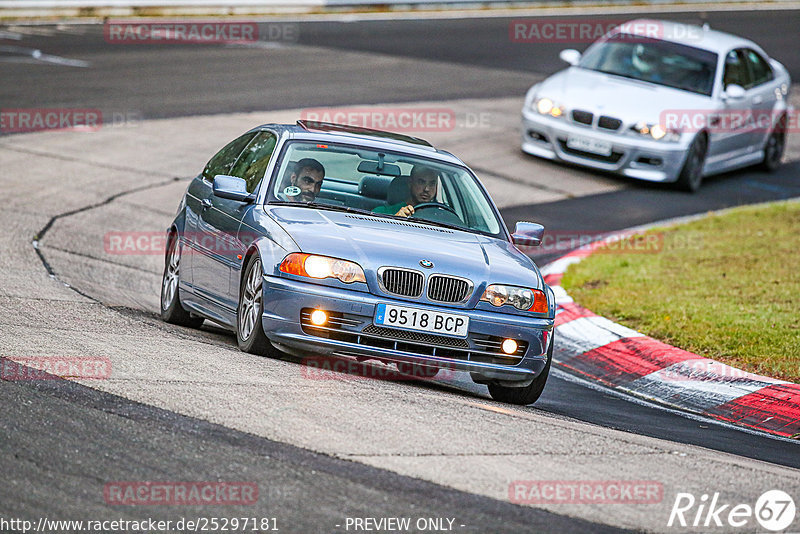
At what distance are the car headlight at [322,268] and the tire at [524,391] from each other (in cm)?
126

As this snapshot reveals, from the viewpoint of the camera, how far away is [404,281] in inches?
291

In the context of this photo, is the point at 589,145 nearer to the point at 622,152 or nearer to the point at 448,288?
the point at 622,152

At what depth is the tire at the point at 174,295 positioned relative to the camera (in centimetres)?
922

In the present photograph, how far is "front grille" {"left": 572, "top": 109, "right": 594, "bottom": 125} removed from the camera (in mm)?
16797

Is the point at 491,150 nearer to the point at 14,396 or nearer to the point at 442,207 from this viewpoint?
the point at 442,207

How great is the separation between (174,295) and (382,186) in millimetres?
1775

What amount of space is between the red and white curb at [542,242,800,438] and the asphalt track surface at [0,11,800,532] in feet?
1.09

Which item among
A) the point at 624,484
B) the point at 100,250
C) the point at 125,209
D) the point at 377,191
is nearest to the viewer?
the point at 624,484

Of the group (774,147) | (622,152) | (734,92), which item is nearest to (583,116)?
(622,152)

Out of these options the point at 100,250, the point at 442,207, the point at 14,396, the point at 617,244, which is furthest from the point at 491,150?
the point at 14,396

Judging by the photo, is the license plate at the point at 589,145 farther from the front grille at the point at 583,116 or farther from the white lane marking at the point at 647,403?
the white lane marking at the point at 647,403

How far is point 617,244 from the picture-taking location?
13812 mm

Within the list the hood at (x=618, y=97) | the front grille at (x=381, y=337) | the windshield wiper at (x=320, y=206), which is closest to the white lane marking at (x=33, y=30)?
the hood at (x=618, y=97)

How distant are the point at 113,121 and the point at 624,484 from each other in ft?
42.7
